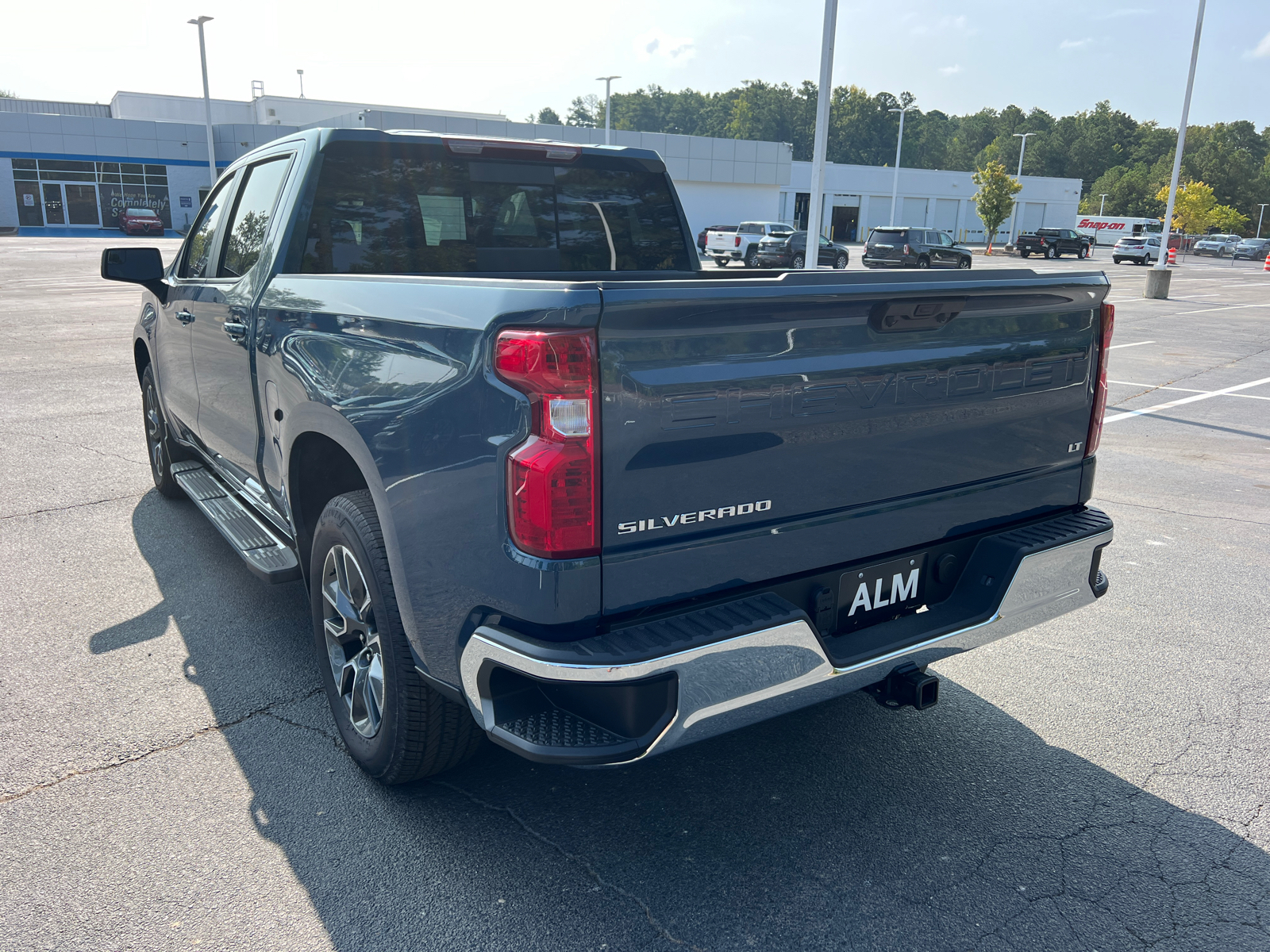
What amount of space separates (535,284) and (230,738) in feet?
7.03

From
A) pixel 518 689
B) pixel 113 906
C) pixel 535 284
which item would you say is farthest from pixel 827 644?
pixel 113 906

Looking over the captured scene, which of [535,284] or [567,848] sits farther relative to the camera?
[567,848]

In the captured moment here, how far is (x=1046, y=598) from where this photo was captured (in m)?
3.00

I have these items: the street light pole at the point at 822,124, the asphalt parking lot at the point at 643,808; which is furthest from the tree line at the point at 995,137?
the asphalt parking lot at the point at 643,808

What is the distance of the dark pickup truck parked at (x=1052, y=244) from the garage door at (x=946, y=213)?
70.0ft

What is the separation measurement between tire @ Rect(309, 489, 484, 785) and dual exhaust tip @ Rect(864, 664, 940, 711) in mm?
1208

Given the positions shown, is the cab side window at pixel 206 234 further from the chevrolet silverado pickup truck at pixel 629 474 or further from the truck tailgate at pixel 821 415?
the truck tailgate at pixel 821 415

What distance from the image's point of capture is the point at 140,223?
157 ft

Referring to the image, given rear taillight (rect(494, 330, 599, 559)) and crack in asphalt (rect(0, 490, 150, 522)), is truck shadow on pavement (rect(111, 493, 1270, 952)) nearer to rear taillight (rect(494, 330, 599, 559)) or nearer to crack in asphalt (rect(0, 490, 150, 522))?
rear taillight (rect(494, 330, 599, 559))

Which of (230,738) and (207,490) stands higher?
(207,490)

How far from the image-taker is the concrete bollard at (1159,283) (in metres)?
26.9

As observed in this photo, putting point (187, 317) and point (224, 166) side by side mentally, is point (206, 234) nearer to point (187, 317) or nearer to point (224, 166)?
point (187, 317)

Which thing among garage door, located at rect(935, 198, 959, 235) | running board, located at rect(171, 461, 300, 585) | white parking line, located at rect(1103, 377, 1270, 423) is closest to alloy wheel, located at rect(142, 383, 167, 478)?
running board, located at rect(171, 461, 300, 585)

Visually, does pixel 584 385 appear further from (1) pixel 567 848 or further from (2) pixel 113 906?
(2) pixel 113 906
